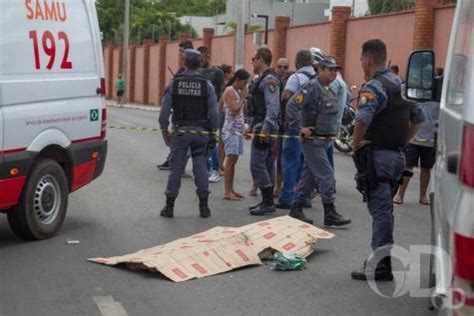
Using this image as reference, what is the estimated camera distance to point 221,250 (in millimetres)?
7234

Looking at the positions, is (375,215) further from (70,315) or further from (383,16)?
(383,16)

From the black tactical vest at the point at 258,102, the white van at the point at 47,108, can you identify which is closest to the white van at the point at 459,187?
the white van at the point at 47,108

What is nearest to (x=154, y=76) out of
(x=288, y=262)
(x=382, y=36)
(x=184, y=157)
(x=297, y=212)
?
(x=382, y=36)

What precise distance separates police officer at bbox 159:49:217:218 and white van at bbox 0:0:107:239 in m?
0.91

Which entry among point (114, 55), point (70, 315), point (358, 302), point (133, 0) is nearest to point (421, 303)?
point (358, 302)

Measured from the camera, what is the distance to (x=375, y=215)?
6.68 m

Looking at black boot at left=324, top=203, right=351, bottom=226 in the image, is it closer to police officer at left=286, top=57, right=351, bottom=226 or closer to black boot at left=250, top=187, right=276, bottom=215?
police officer at left=286, top=57, right=351, bottom=226

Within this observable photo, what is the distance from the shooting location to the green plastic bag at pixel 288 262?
7117 mm

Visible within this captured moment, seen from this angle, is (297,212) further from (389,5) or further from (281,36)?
(389,5)

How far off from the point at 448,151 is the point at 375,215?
290cm

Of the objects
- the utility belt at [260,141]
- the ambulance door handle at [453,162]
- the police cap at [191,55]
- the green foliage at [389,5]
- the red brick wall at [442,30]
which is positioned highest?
the green foliage at [389,5]

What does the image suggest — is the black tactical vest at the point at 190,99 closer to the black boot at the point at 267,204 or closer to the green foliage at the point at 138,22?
the black boot at the point at 267,204

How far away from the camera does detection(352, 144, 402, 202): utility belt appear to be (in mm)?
6613

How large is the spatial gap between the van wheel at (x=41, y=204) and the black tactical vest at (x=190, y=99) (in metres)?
1.74
